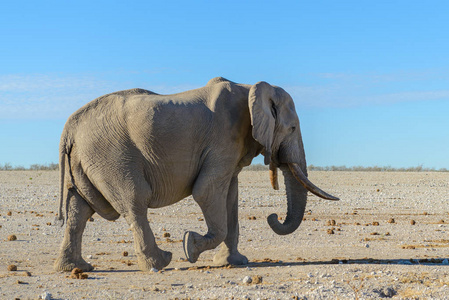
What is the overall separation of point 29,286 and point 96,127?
102 inches

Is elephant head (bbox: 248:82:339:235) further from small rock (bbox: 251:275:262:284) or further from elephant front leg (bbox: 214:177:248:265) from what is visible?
small rock (bbox: 251:275:262:284)

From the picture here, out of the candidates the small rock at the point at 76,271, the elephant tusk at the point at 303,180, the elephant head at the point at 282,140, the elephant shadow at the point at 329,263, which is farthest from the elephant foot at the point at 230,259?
the small rock at the point at 76,271

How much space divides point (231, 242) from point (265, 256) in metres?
1.10

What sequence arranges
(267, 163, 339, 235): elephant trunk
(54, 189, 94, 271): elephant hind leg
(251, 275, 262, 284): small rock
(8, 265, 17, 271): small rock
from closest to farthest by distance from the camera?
1. (251, 275, 262, 284): small rock
2. (8, 265, 17, 271): small rock
3. (54, 189, 94, 271): elephant hind leg
4. (267, 163, 339, 235): elephant trunk

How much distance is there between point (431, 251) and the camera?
1287 centimetres

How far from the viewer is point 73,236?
11.0 meters

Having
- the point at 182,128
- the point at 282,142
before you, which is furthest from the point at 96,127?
the point at 282,142

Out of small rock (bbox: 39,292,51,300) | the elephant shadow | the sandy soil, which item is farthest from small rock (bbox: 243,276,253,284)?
small rock (bbox: 39,292,51,300)

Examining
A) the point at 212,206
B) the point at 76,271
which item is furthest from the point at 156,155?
the point at 76,271

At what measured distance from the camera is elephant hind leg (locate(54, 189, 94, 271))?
35.7 feet

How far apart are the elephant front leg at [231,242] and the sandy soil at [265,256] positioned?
29 centimetres

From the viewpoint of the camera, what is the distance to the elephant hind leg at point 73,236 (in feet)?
35.7

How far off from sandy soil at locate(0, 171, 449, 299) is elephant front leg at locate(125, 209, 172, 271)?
0.18 meters

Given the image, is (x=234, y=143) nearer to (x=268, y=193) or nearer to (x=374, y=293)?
(x=374, y=293)
